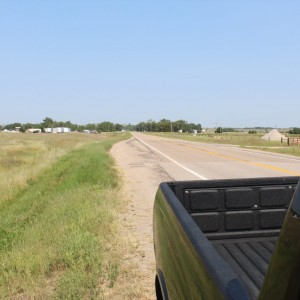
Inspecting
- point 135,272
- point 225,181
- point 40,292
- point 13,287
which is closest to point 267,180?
point 225,181

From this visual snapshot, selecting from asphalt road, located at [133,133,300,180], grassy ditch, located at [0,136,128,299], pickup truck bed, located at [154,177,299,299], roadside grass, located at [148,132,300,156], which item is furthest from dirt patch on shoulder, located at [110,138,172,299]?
roadside grass, located at [148,132,300,156]

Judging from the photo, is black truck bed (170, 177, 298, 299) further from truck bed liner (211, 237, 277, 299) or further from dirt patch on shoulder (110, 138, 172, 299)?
dirt patch on shoulder (110, 138, 172, 299)

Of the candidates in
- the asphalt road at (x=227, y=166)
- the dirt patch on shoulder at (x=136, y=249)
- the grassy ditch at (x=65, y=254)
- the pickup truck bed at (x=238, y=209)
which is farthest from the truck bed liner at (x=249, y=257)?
the asphalt road at (x=227, y=166)

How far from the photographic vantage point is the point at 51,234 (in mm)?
6516

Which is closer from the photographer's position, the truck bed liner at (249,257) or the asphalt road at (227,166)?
the truck bed liner at (249,257)

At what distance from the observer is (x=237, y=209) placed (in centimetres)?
356

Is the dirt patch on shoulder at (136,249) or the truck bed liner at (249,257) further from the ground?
the truck bed liner at (249,257)

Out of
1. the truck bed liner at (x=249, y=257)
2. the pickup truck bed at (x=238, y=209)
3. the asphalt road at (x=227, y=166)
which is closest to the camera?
the truck bed liner at (x=249, y=257)

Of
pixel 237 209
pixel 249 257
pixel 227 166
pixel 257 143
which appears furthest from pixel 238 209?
pixel 257 143

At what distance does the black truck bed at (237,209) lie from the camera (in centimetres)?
351

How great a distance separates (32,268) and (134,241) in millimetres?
1634

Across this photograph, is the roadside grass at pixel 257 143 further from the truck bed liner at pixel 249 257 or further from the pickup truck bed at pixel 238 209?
the truck bed liner at pixel 249 257

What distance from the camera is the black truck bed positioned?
3.51 metres

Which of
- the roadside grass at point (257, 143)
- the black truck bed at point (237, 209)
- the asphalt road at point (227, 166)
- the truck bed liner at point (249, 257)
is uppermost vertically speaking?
the black truck bed at point (237, 209)
